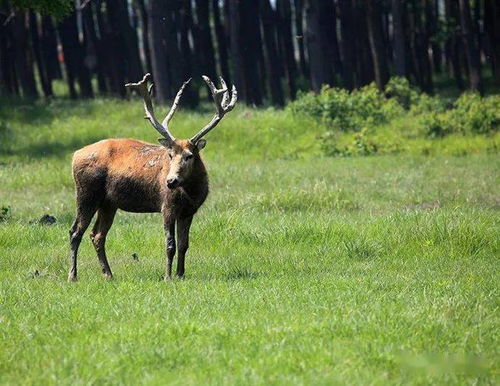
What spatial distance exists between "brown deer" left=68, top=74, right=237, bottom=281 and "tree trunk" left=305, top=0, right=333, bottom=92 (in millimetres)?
23427

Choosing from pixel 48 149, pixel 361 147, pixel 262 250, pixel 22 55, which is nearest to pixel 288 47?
pixel 22 55

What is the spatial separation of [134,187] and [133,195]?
0.35 feet

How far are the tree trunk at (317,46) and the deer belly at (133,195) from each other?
78.4 feet

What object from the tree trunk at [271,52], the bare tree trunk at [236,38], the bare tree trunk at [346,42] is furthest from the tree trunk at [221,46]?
the bare tree trunk at [346,42]

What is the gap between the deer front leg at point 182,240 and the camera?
1193cm

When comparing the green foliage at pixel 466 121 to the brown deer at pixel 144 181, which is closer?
the brown deer at pixel 144 181

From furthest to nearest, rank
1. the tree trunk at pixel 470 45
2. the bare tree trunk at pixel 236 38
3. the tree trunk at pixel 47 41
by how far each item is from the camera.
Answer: the tree trunk at pixel 47 41, the bare tree trunk at pixel 236 38, the tree trunk at pixel 470 45

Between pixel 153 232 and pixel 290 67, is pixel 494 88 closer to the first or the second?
pixel 290 67

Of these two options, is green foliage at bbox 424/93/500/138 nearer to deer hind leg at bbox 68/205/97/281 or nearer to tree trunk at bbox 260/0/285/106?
tree trunk at bbox 260/0/285/106

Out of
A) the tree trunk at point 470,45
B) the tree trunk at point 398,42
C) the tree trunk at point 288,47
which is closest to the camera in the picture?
the tree trunk at point 470,45

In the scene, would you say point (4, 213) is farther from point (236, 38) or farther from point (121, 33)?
point (121, 33)

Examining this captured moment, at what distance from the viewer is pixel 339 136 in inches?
1147

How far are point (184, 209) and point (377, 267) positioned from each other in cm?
236

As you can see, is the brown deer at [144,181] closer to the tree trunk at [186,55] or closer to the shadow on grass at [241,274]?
the shadow on grass at [241,274]
